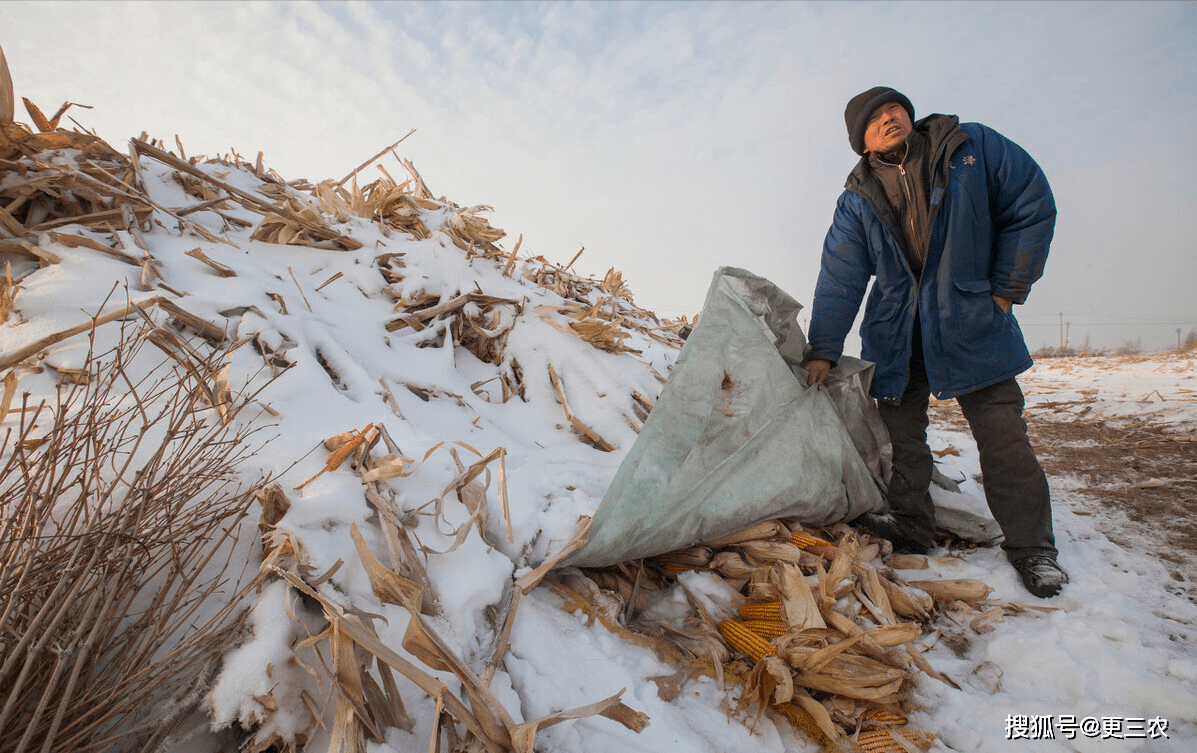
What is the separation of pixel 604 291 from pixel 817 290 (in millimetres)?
2470

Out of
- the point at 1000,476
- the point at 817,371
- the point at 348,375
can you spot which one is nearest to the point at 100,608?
the point at 348,375

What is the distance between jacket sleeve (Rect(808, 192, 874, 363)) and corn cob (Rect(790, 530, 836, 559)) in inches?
33.9

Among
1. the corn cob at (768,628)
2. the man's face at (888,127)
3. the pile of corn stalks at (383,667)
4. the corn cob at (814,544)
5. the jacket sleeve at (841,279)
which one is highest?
the man's face at (888,127)

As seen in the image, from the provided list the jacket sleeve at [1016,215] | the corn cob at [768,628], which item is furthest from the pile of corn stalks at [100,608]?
the jacket sleeve at [1016,215]

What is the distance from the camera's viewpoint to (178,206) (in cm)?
270

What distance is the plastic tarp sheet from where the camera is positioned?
1.72 m

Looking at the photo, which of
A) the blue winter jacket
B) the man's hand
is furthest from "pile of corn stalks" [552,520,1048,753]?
the blue winter jacket

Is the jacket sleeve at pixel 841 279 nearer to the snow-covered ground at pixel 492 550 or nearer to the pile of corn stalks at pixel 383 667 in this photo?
the snow-covered ground at pixel 492 550

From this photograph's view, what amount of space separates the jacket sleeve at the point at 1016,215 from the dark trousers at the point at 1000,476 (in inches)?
15.5

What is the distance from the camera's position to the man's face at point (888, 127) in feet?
6.73

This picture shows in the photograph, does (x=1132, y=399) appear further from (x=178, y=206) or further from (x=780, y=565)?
(x=178, y=206)

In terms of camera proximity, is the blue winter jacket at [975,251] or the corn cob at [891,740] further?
the blue winter jacket at [975,251]

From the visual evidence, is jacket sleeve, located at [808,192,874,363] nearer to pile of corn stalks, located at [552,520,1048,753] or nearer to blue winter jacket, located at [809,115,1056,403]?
blue winter jacket, located at [809,115,1056,403]

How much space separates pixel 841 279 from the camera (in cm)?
231
